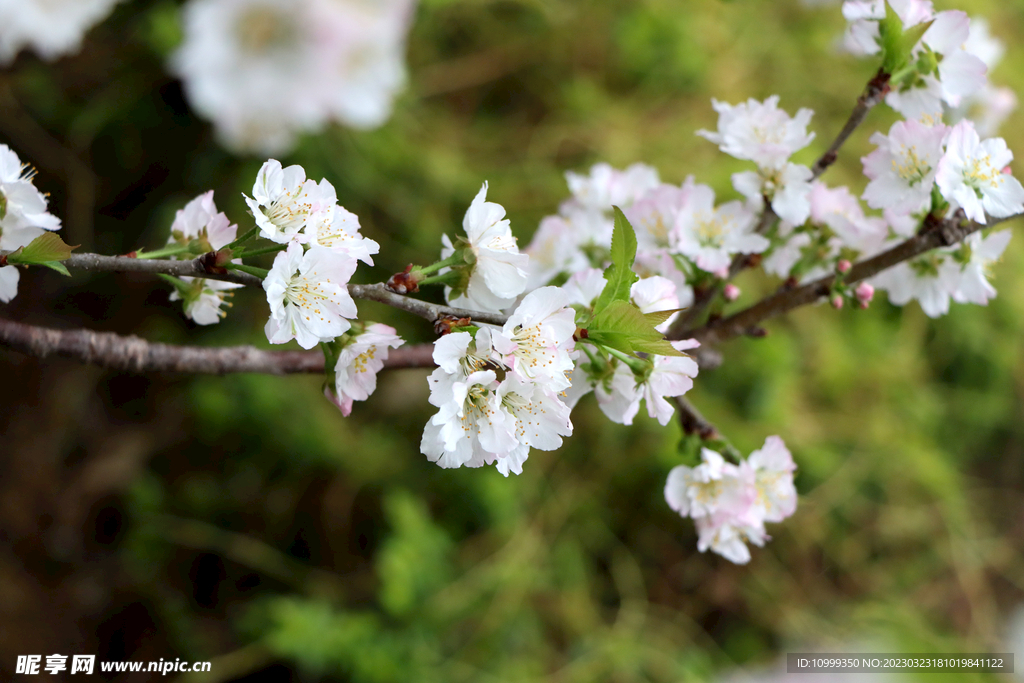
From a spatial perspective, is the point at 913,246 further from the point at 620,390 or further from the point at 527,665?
the point at 527,665

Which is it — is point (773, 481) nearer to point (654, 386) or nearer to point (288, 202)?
point (654, 386)

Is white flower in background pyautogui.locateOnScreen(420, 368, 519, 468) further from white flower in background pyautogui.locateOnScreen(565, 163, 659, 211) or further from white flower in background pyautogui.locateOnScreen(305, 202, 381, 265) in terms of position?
white flower in background pyautogui.locateOnScreen(565, 163, 659, 211)

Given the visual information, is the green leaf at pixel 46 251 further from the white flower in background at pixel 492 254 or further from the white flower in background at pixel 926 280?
the white flower in background at pixel 926 280

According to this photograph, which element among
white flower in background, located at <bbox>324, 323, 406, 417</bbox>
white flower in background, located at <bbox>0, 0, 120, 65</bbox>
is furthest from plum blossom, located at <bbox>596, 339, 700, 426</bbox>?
white flower in background, located at <bbox>0, 0, 120, 65</bbox>

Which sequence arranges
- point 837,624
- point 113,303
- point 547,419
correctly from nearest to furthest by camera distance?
point 547,419 < point 113,303 < point 837,624

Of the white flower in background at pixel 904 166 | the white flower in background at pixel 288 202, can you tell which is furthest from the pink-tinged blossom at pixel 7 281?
the white flower in background at pixel 904 166

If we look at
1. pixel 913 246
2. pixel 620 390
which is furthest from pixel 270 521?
pixel 913 246
